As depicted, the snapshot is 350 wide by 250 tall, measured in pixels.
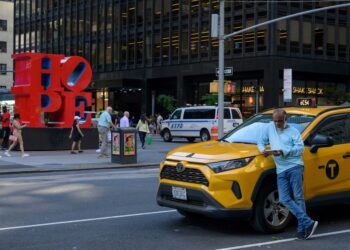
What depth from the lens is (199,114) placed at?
31.8 meters

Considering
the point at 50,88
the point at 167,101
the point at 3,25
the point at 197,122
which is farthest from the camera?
the point at 3,25

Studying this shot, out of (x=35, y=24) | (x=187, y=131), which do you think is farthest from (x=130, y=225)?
(x=35, y=24)

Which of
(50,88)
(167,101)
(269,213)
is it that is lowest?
(269,213)

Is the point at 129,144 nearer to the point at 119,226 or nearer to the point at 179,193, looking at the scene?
the point at 119,226

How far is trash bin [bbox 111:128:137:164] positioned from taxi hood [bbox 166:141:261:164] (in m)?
9.82

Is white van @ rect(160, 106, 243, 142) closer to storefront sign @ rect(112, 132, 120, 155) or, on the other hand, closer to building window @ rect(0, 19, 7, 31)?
storefront sign @ rect(112, 132, 120, 155)

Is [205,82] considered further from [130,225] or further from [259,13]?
[130,225]

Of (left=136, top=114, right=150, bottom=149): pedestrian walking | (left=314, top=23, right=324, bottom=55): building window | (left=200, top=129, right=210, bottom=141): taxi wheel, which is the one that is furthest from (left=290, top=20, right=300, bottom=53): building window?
(left=136, top=114, right=150, bottom=149): pedestrian walking

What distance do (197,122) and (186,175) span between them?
24.6 m

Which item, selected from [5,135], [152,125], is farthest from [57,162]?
[152,125]

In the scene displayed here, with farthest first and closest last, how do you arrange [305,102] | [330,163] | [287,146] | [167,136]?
[167,136] < [305,102] < [330,163] < [287,146]

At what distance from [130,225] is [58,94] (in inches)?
679

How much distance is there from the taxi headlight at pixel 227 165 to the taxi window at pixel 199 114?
2416 cm

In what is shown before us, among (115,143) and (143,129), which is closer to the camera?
(115,143)
